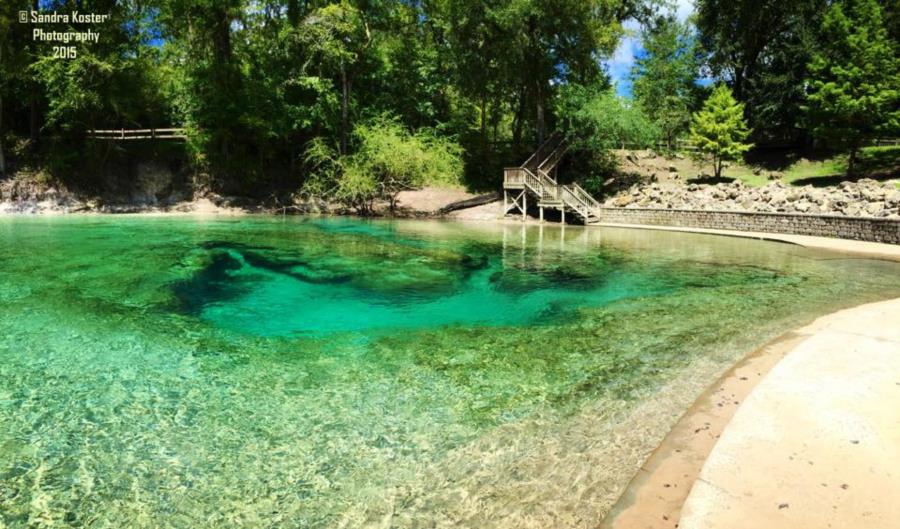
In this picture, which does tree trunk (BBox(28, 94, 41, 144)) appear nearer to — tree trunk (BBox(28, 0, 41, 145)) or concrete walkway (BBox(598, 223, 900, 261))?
tree trunk (BBox(28, 0, 41, 145))

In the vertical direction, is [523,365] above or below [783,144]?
below

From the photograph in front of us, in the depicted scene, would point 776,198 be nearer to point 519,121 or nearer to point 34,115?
point 519,121

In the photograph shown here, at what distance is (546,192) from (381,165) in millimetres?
9909

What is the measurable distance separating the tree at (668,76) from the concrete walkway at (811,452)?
3226 cm

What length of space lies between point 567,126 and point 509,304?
2464 centimetres

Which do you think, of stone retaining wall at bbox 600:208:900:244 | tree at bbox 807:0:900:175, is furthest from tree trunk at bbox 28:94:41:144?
tree at bbox 807:0:900:175

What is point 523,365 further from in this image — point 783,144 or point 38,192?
point 783,144

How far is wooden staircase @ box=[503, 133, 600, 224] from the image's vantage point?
29.2 meters

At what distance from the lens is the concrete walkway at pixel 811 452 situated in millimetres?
3787

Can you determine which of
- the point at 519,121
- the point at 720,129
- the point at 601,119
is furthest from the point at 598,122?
the point at 519,121

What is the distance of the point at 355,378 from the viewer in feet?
23.0

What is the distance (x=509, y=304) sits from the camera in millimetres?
11258

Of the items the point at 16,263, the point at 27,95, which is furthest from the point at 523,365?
the point at 27,95

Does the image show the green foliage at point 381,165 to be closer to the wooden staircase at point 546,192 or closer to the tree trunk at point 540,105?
the wooden staircase at point 546,192
